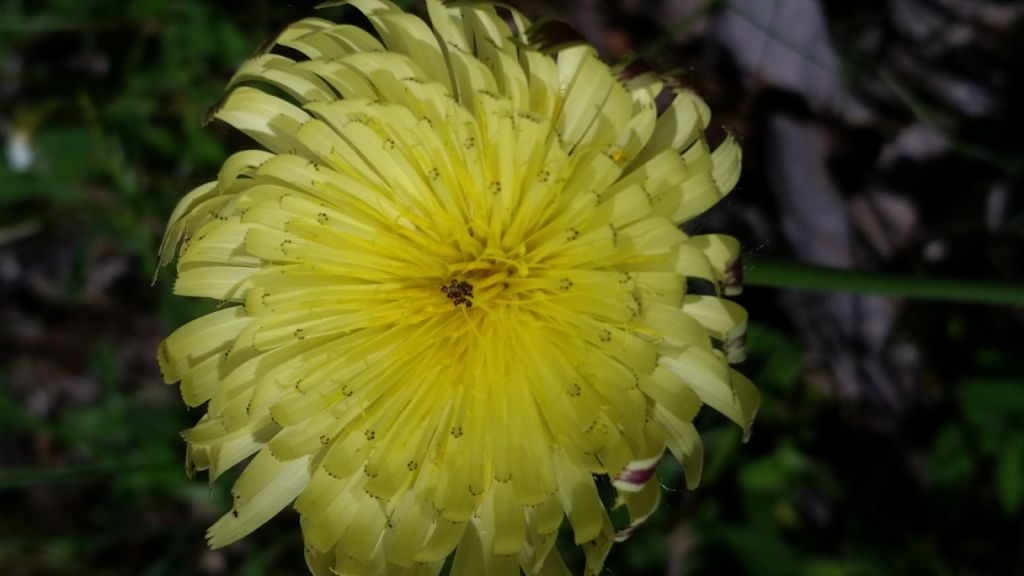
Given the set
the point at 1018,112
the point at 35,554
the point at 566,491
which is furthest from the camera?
the point at 35,554

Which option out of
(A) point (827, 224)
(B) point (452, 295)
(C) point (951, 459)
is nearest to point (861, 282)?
(B) point (452, 295)

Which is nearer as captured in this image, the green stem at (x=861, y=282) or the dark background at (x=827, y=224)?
the green stem at (x=861, y=282)

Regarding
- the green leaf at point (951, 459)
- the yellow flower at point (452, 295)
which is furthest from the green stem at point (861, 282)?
the green leaf at point (951, 459)

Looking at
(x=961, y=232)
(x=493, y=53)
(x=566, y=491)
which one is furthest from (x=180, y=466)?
(x=961, y=232)

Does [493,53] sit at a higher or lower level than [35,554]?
higher

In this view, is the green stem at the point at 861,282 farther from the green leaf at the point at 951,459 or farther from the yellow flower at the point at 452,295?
the green leaf at the point at 951,459

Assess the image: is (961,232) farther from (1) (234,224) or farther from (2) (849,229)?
(1) (234,224)
